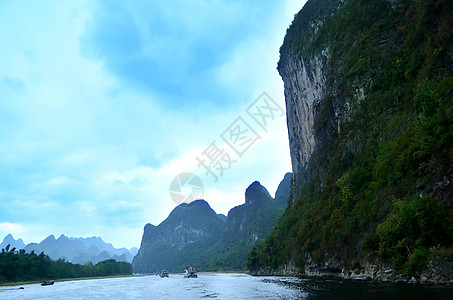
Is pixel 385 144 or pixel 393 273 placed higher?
pixel 385 144

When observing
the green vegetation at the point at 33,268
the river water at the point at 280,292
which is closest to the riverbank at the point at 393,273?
the river water at the point at 280,292

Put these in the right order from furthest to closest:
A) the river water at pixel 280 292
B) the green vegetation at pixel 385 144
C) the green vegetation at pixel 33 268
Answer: the green vegetation at pixel 33 268
the green vegetation at pixel 385 144
the river water at pixel 280 292

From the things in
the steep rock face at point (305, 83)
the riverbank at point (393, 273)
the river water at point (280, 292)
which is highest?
the steep rock face at point (305, 83)

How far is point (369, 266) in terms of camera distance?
32719 millimetres

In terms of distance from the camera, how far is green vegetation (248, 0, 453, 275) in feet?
84.2

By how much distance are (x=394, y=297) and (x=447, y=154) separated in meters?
13.8

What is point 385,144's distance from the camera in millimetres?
38875

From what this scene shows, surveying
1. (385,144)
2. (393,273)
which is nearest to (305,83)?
(385,144)

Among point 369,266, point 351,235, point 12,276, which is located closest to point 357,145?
point 351,235

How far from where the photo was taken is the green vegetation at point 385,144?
25.7 m

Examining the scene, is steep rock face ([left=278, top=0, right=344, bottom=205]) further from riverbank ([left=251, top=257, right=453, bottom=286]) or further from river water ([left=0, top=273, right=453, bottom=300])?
river water ([left=0, top=273, right=453, bottom=300])

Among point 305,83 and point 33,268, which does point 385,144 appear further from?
point 33,268

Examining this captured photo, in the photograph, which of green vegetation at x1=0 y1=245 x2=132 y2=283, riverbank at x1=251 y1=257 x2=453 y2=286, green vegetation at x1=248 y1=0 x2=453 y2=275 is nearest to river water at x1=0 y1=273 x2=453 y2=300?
riverbank at x1=251 y1=257 x2=453 y2=286

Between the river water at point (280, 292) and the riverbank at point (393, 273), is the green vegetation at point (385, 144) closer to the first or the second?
the riverbank at point (393, 273)
